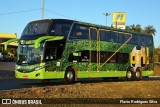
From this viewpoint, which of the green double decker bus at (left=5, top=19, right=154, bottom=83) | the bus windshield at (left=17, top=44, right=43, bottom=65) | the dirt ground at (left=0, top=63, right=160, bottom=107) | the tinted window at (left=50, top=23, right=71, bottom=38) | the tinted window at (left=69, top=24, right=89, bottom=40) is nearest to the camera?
the dirt ground at (left=0, top=63, right=160, bottom=107)

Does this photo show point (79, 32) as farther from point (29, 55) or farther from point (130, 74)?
point (130, 74)

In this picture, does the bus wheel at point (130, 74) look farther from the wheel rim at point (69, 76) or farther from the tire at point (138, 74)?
the wheel rim at point (69, 76)

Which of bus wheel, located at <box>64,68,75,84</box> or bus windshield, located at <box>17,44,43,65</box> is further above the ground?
bus windshield, located at <box>17,44,43,65</box>

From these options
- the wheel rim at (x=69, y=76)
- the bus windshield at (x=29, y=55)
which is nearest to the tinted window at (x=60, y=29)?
the bus windshield at (x=29, y=55)

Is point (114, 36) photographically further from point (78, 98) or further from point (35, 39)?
point (78, 98)

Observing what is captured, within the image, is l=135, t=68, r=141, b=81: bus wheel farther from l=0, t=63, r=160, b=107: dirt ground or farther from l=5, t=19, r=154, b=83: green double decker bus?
l=0, t=63, r=160, b=107: dirt ground

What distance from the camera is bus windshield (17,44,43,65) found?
22.3 m

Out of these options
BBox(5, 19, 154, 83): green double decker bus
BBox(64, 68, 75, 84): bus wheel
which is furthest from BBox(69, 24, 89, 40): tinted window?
BBox(64, 68, 75, 84): bus wheel

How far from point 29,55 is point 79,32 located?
3.89m

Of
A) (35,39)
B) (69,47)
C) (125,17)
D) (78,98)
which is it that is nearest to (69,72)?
(69,47)

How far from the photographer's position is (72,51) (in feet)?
79.1

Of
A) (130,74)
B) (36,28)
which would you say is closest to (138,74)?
(130,74)

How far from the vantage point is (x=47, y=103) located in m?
13.5

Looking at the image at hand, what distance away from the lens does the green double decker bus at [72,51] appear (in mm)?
22453
